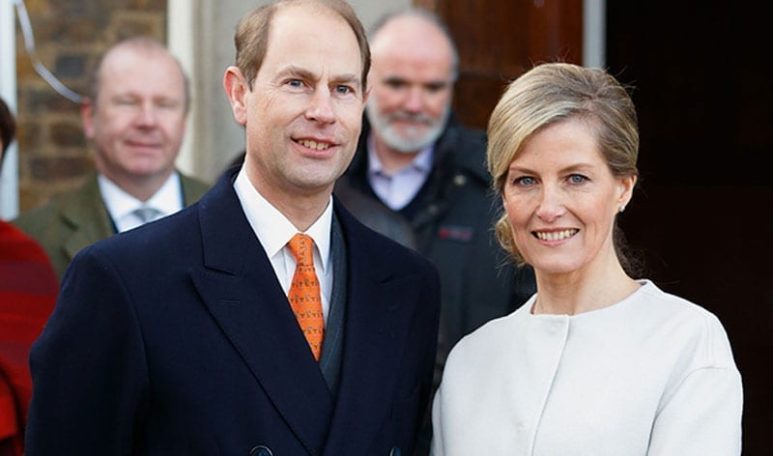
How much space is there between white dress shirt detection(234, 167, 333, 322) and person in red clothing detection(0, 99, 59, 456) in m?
0.92

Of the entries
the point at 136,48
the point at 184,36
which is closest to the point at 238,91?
the point at 136,48

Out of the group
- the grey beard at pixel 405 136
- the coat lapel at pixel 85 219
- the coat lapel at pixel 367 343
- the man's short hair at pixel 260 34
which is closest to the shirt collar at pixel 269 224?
the coat lapel at pixel 367 343

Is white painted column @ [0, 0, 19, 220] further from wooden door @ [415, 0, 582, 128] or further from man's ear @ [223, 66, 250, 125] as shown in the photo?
man's ear @ [223, 66, 250, 125]

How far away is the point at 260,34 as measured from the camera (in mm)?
3150

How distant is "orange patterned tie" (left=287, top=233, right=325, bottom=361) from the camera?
3127 mm

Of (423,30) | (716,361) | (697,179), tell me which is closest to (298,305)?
(716,361)

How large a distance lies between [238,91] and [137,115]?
1811 mm

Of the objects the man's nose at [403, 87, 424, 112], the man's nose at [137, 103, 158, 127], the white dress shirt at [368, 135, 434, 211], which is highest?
the man's nose at [403, 87, 424, 112]

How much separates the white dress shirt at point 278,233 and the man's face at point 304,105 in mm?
30

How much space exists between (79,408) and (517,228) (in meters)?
0.88

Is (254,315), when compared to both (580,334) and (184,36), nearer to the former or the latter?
(580,334)

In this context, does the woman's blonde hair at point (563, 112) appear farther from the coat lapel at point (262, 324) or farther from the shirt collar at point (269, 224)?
the coat lapel at point (262, 324)

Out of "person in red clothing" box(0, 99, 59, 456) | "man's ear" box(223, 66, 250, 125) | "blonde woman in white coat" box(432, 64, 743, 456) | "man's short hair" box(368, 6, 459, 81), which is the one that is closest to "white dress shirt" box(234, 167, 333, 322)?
"man's ear" box(223, 66, 250, 125)

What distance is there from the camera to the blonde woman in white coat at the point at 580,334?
2910 millimetres
